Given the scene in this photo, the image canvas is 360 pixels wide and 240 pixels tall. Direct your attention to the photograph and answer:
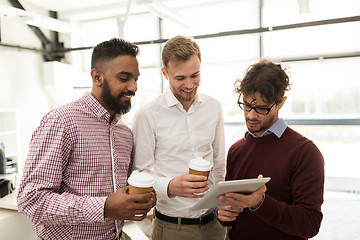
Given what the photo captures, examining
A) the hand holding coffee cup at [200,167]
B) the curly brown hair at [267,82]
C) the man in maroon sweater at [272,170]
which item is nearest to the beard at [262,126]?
the man in maroon sweater at [272,170]

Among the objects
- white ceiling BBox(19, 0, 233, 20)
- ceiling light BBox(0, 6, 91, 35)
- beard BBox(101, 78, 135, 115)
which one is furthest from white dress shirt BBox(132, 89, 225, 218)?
white ceiling BBox(19, 0, 233, 20)

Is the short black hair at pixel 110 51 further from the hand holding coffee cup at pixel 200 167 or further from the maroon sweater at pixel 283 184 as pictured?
the maroon sweater at pixel 283 184

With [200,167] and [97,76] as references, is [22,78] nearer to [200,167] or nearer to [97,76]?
[97,76]

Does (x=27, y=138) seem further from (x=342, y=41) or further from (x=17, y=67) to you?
(x=342, y=41)

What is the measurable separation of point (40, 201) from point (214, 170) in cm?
112

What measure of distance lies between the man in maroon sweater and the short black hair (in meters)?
0.63

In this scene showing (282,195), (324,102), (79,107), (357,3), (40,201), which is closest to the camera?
(40,201)

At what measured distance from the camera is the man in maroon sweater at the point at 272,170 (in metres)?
1.25

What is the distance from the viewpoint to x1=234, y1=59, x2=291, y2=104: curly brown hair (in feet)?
4.60

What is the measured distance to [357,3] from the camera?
16.7ft

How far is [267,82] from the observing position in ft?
4.60

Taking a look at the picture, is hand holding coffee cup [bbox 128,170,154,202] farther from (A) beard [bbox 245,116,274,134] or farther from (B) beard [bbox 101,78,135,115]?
(A) beard [bbox 245,116,274,134]

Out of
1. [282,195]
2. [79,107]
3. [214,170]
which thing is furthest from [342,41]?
[79,107]

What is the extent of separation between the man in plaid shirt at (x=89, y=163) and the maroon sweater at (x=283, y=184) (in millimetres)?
489
